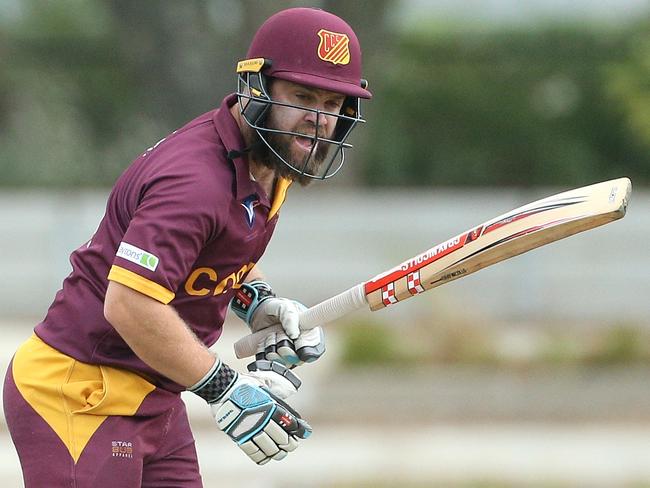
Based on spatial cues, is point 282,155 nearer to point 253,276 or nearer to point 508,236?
point 508,236

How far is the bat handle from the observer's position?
4.10m

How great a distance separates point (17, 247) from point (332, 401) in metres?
4.43

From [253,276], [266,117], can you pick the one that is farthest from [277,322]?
[266,117]

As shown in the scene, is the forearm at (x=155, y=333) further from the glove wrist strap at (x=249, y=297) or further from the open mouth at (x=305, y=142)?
the glove wrist strap at (x=249, y=297)

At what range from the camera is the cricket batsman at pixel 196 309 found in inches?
142

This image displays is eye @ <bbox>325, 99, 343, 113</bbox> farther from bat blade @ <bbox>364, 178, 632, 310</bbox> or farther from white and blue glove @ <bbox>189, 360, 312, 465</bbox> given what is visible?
white and blue glove @ <bbox>189, 360, 312, 465</bbox>

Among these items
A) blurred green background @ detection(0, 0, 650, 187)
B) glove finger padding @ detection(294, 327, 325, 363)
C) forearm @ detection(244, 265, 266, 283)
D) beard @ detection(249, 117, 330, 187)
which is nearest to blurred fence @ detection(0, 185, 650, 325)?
blurred green background @ detection(0, 0, 650, 187)

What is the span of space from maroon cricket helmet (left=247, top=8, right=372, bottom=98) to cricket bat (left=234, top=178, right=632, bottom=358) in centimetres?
53

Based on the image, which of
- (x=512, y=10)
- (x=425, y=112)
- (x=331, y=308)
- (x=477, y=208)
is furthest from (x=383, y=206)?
(x=331, y=308)

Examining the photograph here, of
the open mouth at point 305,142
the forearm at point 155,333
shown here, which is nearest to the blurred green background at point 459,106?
the open mouth at point 305,142

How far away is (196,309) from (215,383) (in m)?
0.25

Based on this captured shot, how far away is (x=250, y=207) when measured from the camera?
3.72 m

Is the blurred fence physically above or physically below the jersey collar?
above

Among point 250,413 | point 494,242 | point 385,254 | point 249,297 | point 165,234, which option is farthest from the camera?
point 385,254
